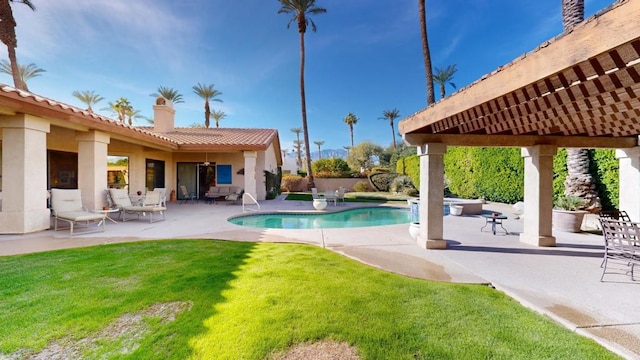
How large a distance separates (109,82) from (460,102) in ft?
78.6

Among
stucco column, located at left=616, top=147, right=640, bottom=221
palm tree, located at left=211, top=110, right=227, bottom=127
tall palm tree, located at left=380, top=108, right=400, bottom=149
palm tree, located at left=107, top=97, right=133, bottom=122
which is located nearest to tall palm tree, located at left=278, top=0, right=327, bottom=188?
stucco column, located at left=616, top=147, right=640, bottom=221

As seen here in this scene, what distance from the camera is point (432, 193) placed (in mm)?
6625

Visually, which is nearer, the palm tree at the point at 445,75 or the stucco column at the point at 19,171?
the stucco column at the point at 19,171

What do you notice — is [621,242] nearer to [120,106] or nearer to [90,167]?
[90,167]

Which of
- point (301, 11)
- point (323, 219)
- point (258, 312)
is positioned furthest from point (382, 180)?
point (258, 312)

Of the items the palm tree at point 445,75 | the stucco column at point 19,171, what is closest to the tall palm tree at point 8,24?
the stucco column at point 19,171

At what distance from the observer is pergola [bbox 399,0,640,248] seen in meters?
2.42

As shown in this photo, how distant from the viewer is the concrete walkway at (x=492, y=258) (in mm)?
3479

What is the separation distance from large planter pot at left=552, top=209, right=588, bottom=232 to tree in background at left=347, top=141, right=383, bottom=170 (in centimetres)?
3608

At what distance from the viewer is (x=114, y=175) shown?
65.3 ft

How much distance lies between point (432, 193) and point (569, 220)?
5703mm

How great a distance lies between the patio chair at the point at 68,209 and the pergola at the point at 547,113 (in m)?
9.61

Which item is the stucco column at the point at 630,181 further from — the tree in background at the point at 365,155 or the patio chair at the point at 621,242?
the tree in background at the point at 365,155

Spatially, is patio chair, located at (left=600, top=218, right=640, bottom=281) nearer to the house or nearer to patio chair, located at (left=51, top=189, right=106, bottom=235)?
patio chair, located at (left=51, top=189, right=106, bottom=235)
